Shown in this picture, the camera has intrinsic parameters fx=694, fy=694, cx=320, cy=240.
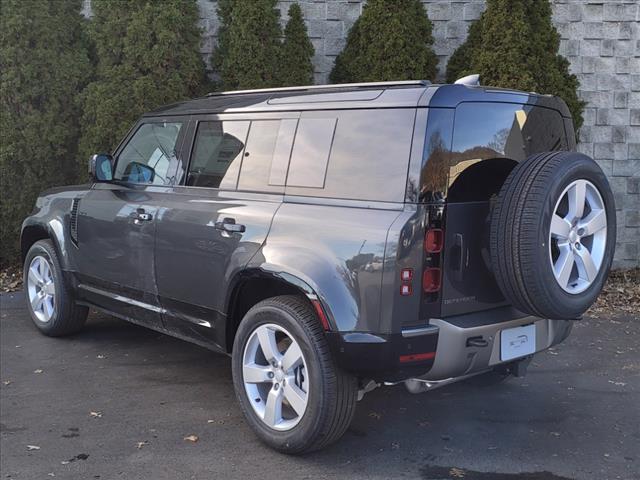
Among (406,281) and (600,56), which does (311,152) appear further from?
(600,56)

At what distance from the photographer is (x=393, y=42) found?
7434 mm

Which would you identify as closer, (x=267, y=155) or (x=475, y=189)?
(x=475, y=189)

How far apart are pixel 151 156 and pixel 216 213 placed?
3.62 ft

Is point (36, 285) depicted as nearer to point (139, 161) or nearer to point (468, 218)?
Answer: point (139, 161)

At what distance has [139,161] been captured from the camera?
195 inches

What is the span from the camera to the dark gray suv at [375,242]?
3.21 meters

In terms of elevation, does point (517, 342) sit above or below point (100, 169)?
below

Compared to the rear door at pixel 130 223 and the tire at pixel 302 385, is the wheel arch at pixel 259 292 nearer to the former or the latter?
the tire at pixel 302 385

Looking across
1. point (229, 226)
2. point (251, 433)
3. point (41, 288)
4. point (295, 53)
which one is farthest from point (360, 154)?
point (295, 53)

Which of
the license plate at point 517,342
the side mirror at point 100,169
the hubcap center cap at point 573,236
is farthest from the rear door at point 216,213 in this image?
the hubcap center cap at point 573,236

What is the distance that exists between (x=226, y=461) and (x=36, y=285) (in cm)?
312

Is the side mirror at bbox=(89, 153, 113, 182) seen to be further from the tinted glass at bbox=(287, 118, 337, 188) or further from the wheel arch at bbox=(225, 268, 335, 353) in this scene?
the tinted glass at bbox=(287, 118, 337, 188)

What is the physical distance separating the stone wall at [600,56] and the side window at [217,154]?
4.19m

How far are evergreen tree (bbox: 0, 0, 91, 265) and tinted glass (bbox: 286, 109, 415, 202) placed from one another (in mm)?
5036
